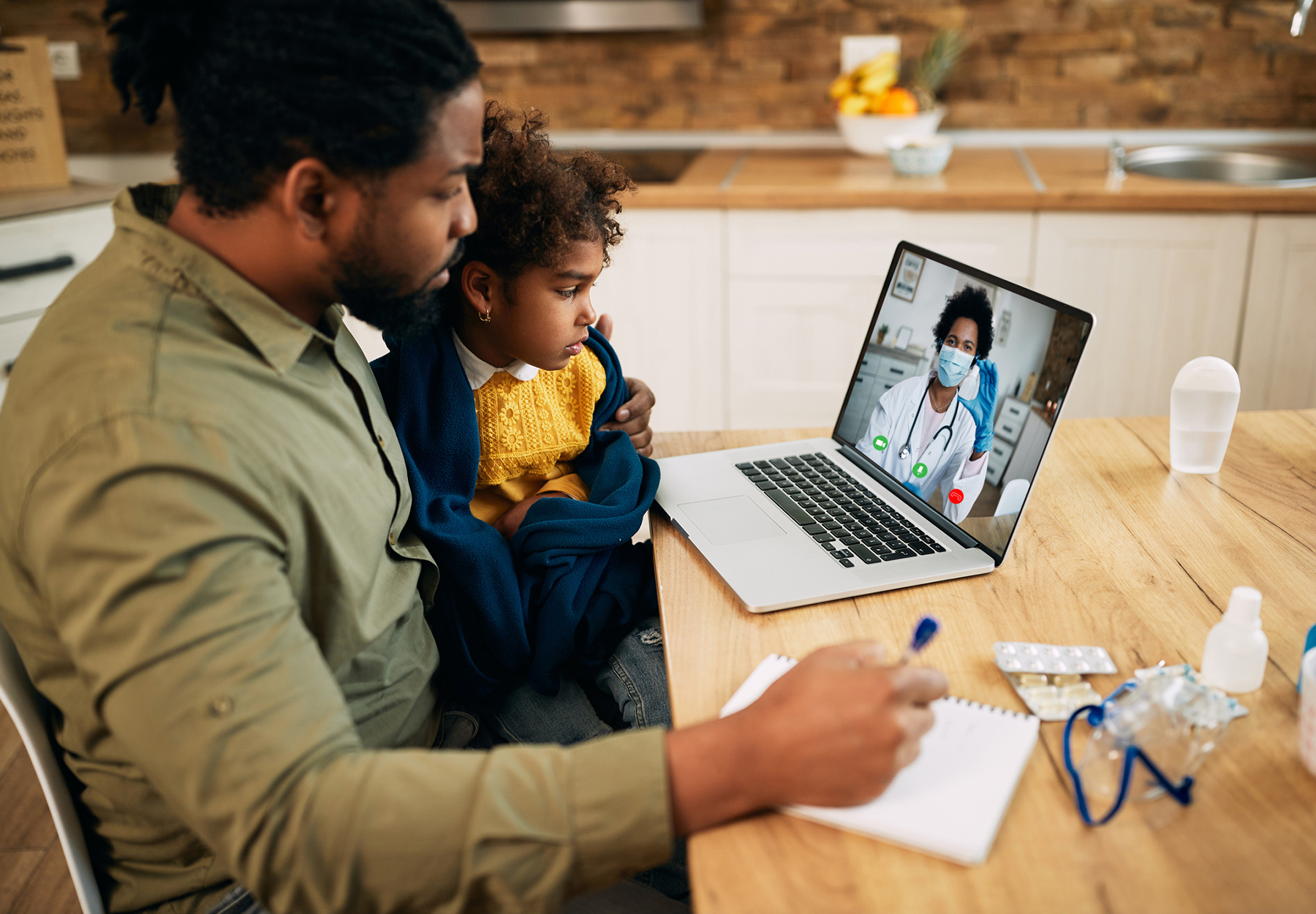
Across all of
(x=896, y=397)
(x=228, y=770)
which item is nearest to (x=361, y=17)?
(x=228, y=770)

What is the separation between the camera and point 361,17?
32.0 inches

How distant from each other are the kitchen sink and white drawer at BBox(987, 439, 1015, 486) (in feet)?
6.82

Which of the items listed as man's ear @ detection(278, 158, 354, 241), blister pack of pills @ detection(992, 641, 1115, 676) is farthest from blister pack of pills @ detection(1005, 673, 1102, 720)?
man's ear @ detection(278, 158, 354, 241)

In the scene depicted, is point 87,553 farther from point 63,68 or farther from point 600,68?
point 63,68

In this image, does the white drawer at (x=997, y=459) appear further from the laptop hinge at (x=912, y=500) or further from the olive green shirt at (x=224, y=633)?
the olive green shirt at (x=224, y=633)

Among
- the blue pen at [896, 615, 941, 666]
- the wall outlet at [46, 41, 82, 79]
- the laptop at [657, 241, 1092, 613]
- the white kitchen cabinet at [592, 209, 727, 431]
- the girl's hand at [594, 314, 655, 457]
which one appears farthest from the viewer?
the wall outlet at [46, 41, 82, 79]

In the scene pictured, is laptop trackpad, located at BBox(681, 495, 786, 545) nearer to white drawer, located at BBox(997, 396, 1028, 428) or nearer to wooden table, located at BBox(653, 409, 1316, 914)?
wooden table, located at BBox(653, 409, 1316, 914)

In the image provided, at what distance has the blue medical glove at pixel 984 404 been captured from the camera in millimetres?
1101

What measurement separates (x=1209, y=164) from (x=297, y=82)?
2832 millimetres

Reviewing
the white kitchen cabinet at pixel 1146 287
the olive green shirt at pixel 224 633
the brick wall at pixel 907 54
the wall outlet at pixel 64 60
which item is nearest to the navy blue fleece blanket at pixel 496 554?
the olive green shirt at pixel 224 633

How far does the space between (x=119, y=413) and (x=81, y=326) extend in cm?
12

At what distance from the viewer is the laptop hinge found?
1.10 m

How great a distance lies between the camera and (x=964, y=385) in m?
1.14

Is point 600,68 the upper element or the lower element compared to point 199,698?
upper
